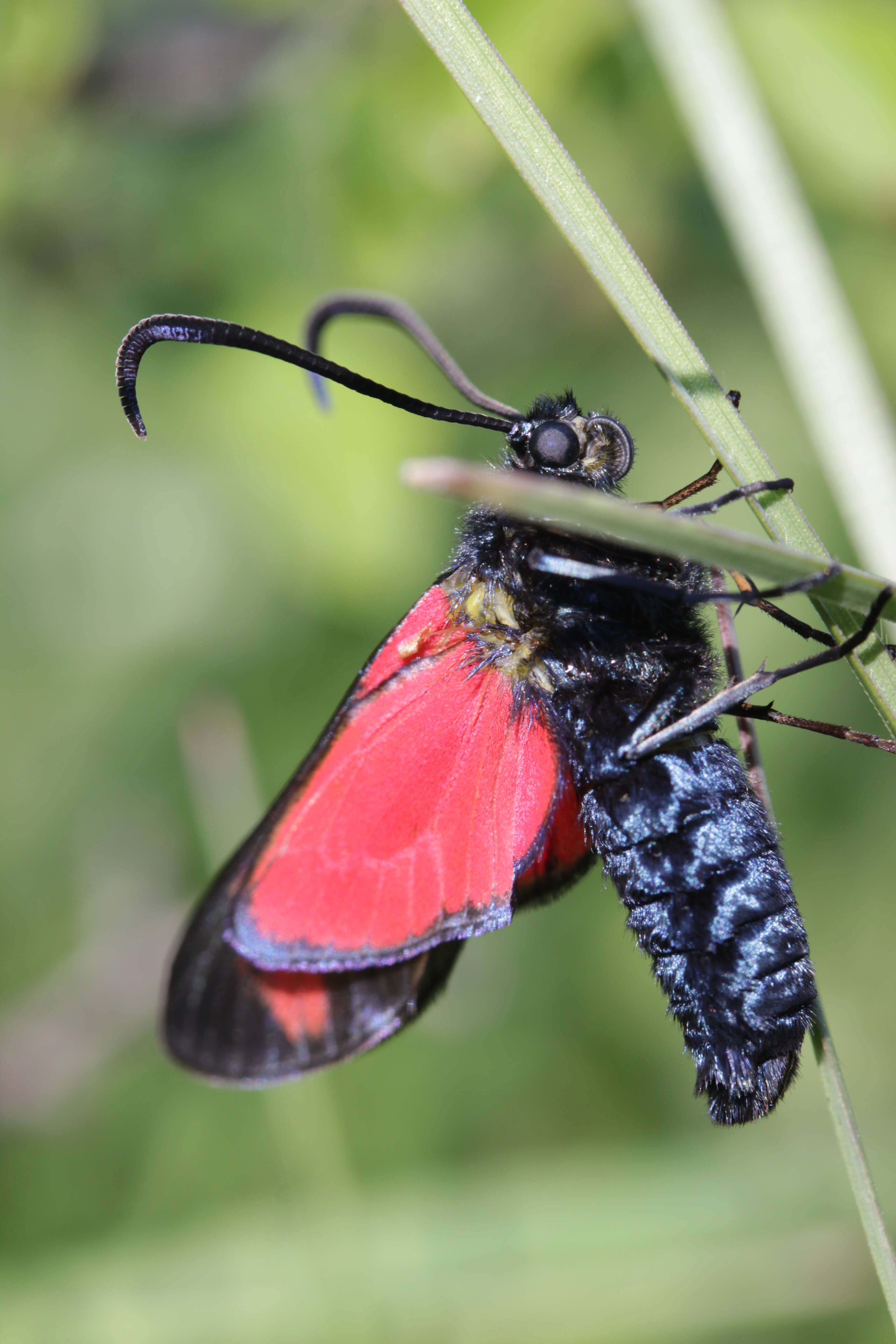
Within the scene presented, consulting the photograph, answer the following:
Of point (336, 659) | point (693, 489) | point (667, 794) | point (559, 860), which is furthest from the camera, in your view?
point (336, 659)

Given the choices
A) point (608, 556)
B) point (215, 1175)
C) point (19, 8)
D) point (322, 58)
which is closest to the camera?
point (608, 556)

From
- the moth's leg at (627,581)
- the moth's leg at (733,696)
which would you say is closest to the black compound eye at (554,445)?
the moth's leg at (627,581)

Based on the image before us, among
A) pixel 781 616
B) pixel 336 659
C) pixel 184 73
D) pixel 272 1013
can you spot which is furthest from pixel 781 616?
pixel 336 659

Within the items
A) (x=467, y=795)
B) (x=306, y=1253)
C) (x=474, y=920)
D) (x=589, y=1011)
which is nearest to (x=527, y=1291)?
(x=306, y=1253)

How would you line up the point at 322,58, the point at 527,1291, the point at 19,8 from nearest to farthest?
1. the point at 19,8
2. the point at 322,58
3. the point at 527,1291

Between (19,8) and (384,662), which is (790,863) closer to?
(384,662)

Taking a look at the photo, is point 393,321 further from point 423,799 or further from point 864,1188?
point 864,1188
